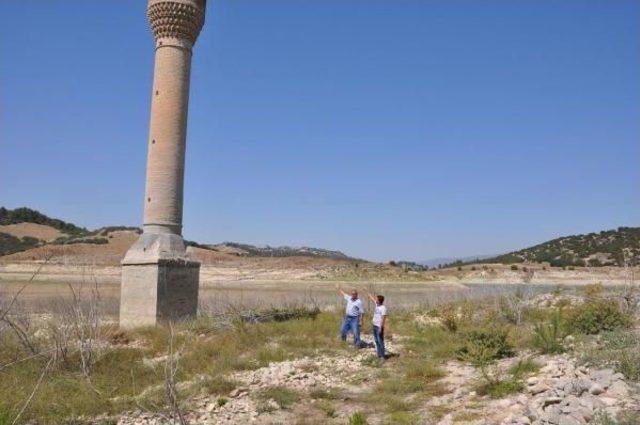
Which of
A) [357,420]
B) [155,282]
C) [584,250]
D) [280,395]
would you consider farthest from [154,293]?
[584,250]

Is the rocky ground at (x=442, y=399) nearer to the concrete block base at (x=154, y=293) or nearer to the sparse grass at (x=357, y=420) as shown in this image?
the sparse grass at (x=357, y=420)

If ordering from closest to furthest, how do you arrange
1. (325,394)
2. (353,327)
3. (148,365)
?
(325,394) → (148,365) → (353,327)

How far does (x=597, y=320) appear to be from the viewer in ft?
42.2

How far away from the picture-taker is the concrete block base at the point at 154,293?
615 inches

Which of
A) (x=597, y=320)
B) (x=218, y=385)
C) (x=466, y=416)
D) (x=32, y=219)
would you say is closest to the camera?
(x=466, y=416)

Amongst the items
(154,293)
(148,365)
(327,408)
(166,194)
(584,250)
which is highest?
(584,250)

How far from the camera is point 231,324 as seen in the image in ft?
51.0

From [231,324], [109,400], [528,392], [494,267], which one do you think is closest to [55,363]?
[109,400]

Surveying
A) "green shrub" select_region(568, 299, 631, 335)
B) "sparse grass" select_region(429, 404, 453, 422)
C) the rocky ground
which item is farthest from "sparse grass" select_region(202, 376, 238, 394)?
"green shrub" select_region(568, 299, 631, 335)

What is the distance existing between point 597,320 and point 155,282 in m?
10.1

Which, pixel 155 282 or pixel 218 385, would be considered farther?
pixel 155 282

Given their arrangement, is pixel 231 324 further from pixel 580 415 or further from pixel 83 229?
pixel 83 229

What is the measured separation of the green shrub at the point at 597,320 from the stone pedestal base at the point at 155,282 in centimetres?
936

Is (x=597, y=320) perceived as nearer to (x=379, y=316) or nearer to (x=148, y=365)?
(x=379, y=316)
